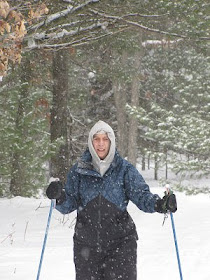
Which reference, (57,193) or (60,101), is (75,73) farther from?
(57,193)

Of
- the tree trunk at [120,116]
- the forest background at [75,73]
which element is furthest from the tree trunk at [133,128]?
the tree trunk at [120,116]

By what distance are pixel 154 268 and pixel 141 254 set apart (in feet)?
2.64

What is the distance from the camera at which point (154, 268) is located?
6.32 m

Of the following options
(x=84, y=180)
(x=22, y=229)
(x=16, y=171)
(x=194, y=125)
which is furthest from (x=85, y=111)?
(x=84, y=180)

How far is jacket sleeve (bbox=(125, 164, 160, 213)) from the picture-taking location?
3725 mm

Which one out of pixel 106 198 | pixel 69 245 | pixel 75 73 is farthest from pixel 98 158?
pixel 75 73

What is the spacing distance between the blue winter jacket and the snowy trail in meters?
2.21

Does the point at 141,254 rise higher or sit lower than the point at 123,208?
lower

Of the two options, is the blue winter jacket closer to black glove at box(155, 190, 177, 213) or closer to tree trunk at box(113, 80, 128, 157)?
black glove at box(155, 190, 177, 213)

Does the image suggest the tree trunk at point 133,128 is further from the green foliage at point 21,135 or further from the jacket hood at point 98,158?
the jacket hood at point 98,158

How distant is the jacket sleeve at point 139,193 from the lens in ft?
12.2

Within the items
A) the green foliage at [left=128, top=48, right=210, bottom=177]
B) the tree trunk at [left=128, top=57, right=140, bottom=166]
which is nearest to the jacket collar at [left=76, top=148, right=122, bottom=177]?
the green foliage at [left=128, top=48, right=210, bottom=177]

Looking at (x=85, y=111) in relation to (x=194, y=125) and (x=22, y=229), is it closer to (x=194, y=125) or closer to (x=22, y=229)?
(x=194, y=125)

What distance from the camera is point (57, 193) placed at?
3.85 meters
